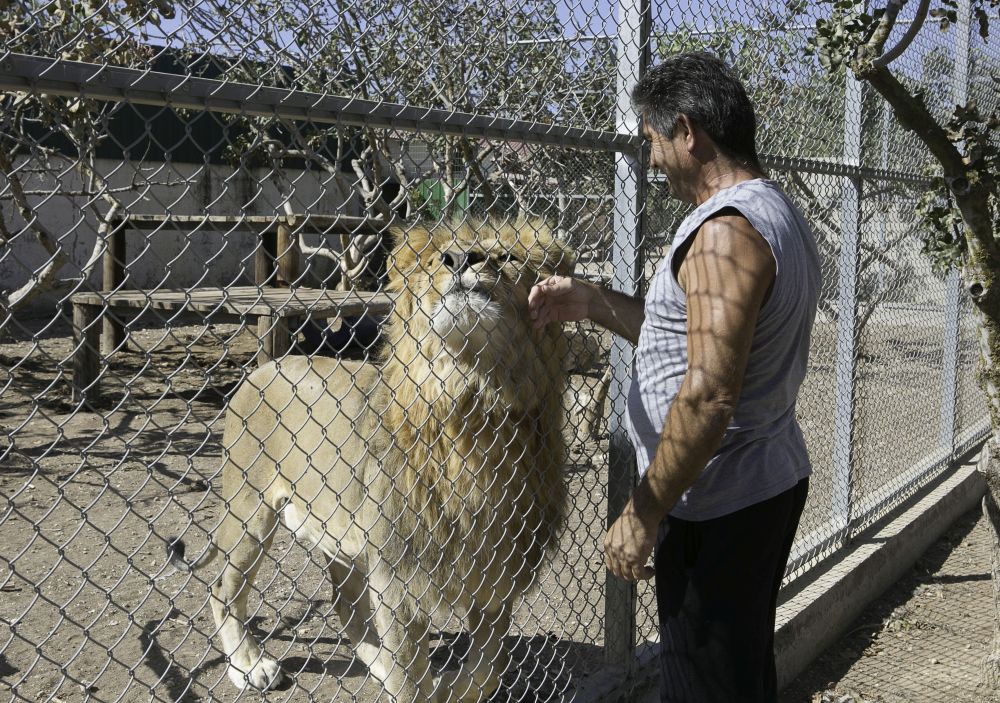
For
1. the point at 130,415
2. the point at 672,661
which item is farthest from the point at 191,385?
the point at 672,661

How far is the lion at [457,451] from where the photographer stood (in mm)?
2680

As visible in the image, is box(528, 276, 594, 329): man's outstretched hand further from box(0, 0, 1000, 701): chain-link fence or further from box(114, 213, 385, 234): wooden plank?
box(114, 213, 385, 234): wooden plank

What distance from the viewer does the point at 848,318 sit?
4.42 metres

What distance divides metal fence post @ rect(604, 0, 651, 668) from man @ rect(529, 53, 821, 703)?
0.56 meters

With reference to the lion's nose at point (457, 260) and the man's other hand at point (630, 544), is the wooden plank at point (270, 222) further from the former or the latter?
the man's other hand at point (630, 544)

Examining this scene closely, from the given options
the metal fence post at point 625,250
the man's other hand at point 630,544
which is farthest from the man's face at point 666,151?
the man's other hand at point 630,544

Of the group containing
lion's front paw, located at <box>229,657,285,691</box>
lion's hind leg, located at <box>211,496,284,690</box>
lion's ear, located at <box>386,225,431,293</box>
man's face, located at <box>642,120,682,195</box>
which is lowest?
lion's front paw, located at <box>229,657,285,691</box>

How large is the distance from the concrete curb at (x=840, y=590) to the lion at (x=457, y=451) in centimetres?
45

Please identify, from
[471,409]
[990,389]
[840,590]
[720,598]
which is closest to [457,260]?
[471,409]

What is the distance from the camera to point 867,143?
4664mm

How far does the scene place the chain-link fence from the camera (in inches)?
80.7

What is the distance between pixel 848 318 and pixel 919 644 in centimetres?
145

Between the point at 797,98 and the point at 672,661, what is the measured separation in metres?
3.13

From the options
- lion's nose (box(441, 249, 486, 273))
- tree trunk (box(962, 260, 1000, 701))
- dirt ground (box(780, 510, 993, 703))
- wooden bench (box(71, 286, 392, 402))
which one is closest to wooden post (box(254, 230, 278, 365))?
wooden bench (box(71, 286, 392, 402))
